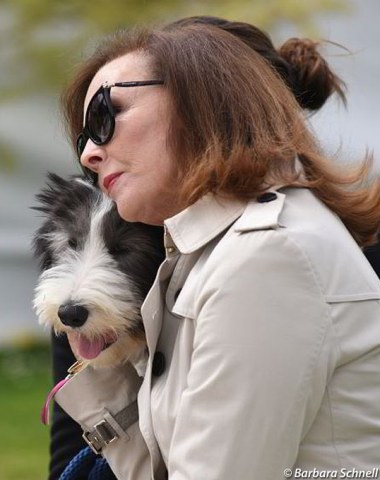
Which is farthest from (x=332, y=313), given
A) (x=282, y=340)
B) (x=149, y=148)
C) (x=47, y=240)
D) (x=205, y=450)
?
(x=47, y=240)

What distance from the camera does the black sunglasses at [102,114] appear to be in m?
2.73

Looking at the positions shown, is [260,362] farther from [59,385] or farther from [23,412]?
[23,412]

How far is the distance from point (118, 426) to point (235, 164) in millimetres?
807

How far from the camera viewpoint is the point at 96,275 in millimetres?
2811

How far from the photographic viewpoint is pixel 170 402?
2533 mm

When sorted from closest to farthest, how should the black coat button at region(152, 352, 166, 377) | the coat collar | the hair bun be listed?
the coat collar → the black coat button at region(152, 352, 166, 377) → the hair bun

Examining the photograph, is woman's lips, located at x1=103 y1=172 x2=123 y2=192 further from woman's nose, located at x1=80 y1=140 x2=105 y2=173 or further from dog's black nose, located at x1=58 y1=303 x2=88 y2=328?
dog's black nose, located at x1=58 y1=303 x2=88 y2=328

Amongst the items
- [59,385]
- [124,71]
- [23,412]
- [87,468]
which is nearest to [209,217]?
[124,71]

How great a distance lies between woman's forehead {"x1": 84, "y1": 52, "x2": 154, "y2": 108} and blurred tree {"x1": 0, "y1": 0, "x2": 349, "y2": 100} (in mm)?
4151

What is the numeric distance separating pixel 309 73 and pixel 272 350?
1.37 meters

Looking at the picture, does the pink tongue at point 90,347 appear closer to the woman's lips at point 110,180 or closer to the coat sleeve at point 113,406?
Answer: the coat sleeve at point 113,406

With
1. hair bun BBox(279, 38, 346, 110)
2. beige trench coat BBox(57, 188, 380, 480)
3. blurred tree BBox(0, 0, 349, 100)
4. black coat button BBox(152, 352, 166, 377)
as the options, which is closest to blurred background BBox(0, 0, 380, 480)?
blurred tree BBox(0, 0, 349, 100)

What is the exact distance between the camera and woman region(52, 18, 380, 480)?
2.29m

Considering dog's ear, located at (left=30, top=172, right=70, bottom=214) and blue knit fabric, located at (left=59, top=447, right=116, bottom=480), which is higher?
dog's ear, located at (left=30, top=172, right=70, bottom=214)
